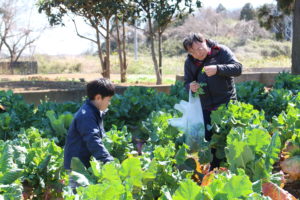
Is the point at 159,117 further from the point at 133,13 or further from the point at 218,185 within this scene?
the point at 133,13

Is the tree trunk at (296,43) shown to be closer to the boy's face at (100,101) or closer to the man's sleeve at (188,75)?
the man's sleeve at (188,75)

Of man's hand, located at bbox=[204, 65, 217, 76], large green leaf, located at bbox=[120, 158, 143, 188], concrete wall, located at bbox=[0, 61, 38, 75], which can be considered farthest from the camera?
concrete wall, located at bbox=[0, 61, 38, 75]

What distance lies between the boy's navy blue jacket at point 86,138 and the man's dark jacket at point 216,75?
1387 mm

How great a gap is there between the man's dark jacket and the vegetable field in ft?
0.52

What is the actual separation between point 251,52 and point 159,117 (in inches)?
1745

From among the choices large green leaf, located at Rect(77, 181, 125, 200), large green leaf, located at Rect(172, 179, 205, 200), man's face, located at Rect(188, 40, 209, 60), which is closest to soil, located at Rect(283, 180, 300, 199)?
man's face, located at Rect(188, 40, 209, 60)

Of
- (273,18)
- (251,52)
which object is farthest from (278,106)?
(251,52)

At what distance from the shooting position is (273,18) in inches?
828

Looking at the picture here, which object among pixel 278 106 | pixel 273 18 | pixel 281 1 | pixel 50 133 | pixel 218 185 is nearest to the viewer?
pixel 218 185

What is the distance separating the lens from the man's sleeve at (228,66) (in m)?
4.45

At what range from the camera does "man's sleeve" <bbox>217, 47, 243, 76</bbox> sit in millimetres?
4449

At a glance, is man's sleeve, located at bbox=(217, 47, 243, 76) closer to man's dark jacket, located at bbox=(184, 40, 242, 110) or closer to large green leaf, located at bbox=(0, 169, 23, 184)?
man's dark jacket, located at bbox=(184, 40, 242, 110)

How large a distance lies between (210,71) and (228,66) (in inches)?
8.2

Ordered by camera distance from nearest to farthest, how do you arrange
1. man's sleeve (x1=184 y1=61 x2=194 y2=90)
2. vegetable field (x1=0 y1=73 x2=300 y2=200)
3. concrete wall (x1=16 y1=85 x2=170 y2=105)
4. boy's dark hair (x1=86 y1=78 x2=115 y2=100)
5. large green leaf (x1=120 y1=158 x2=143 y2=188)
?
vegetable field (x1=0 y1=73 x2=300 y2=200) < large green leaf (x1=120 y1=158 x2=143 y2=188) < boy's dark hair (x1=86 y1=78 x2=115 y2=100) < man's sleeve (x1=184 y1=61 x2=194 y2=90) < concrete wall (x1=16 y1=85 x2=170 y2=105)
